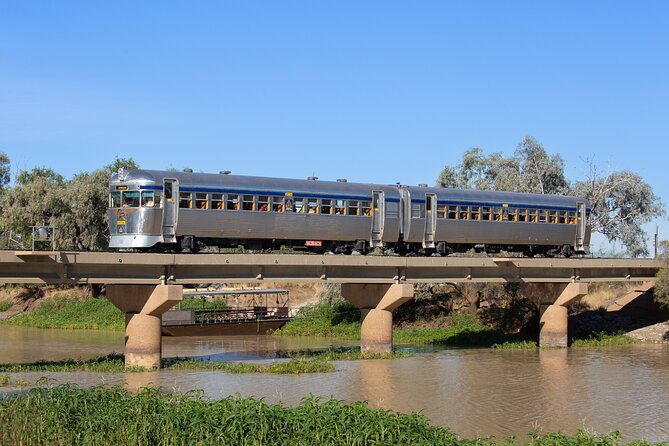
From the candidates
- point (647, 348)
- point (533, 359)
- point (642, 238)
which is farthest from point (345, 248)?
point (642, 238)

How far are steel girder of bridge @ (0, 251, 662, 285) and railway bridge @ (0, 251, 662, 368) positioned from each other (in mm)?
30

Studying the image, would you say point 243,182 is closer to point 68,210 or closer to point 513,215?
point 513,215

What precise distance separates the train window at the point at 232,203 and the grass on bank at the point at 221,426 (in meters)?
17.0

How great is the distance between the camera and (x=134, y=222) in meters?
34.4

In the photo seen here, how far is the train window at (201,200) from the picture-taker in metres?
35.2

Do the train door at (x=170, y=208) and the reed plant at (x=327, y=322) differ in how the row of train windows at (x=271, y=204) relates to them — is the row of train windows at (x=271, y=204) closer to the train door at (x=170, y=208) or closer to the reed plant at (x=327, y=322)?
the train door at (x=170, y=208)

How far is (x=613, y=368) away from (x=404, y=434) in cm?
1985

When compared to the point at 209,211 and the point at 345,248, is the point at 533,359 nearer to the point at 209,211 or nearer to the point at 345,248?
the point at 345,248

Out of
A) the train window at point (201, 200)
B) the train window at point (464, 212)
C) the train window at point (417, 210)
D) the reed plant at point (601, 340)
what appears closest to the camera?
the train window at point (201, 200)

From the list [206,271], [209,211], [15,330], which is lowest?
[15,330]

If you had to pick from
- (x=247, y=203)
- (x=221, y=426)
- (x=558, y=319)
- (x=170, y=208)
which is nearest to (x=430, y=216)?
(x=558, y=319)

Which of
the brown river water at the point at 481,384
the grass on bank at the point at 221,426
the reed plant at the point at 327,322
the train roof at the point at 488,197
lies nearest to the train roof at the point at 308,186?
the train roof at the point at 488,197

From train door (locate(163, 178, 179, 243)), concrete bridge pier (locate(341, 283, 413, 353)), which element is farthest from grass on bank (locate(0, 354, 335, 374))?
train door (locate(163, 178, 179, 243))

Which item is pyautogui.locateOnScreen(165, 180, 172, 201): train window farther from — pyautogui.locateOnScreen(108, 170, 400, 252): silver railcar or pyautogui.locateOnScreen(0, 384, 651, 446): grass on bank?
pyautogui.locateOnScreen(0, 384, 651, 446): grass on bank
